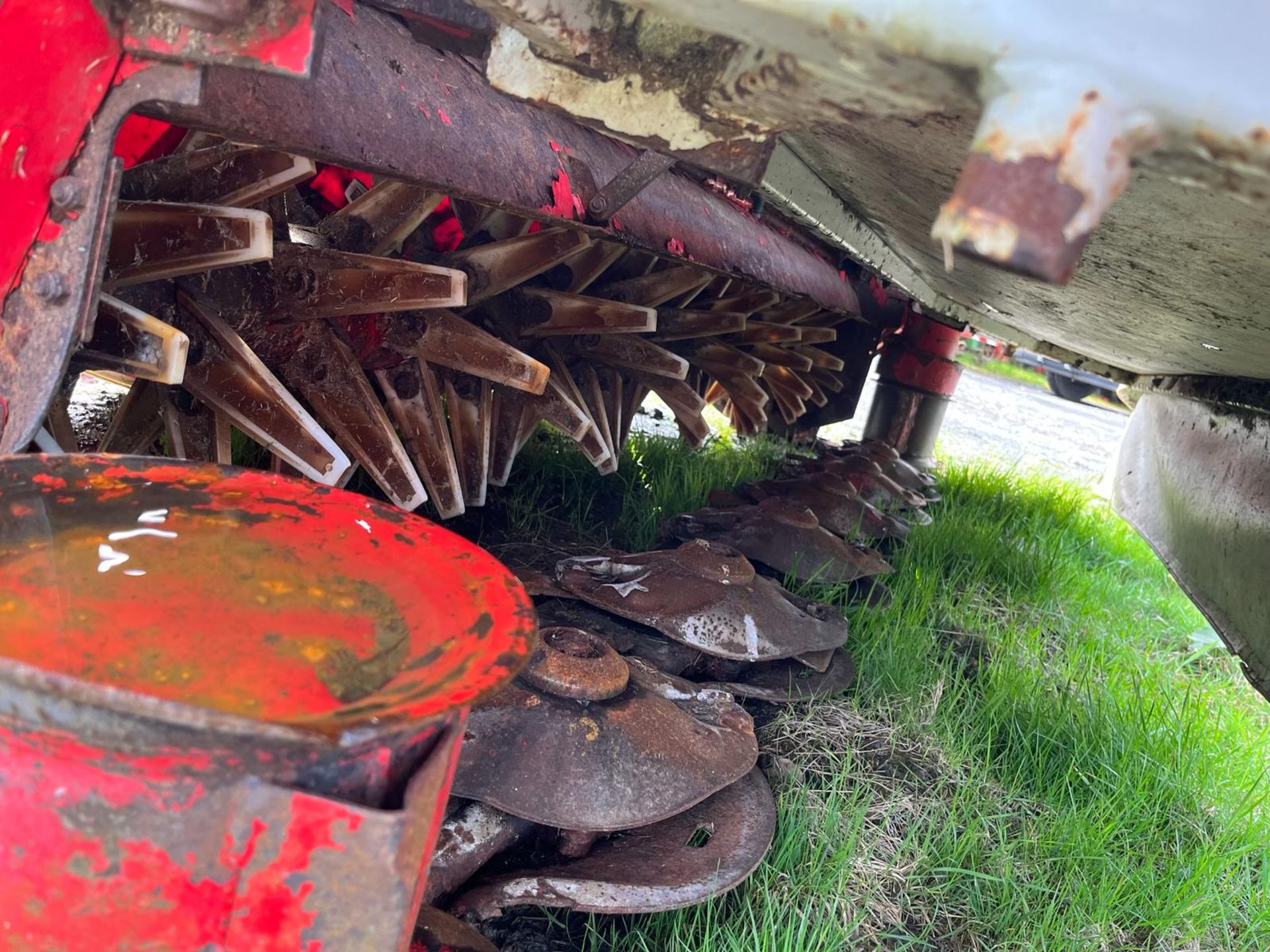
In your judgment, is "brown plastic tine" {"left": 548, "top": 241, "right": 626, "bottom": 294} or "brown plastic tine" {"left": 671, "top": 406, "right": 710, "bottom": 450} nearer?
"brown plastic tine" {"left": 548, "top": 241, "right": 626, "bottom": 294}

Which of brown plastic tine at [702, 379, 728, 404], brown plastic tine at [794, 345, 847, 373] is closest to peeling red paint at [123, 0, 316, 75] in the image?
brown plastic tine at [794, 345, 847, 373]

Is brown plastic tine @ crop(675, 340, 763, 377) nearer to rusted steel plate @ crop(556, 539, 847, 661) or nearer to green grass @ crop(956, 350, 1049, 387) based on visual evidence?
rusted steel plate @ crop(556, 539, 847, 661)

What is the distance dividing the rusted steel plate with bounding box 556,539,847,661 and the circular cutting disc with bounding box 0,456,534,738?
105cm

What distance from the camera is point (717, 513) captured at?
3.11 meters

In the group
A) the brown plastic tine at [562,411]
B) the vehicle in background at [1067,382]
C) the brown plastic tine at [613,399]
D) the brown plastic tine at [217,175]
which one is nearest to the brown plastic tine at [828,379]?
the brown plastic tine at [613,399]

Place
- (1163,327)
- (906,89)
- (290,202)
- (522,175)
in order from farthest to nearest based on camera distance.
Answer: (1163,327) → (290,202) → (522,175) → (906,89)

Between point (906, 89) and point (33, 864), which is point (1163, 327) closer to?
point (906, 89)

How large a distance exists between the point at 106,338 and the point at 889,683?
201 centimetres

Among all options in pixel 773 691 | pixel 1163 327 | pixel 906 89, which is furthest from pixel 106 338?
pixel 1163 327

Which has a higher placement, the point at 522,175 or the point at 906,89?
the point at 906,89

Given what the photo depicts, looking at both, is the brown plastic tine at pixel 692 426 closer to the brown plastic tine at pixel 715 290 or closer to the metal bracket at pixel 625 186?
the brown plastic tine at pixel 715 290

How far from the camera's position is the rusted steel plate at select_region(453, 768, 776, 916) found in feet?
4.65

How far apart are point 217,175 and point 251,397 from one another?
42 cm

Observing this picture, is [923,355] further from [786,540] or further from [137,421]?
[137,421]
